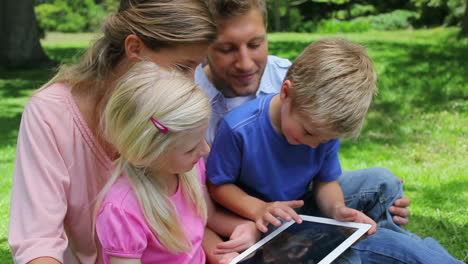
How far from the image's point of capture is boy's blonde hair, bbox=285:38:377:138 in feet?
6.91

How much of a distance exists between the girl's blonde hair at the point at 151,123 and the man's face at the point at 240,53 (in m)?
0.66

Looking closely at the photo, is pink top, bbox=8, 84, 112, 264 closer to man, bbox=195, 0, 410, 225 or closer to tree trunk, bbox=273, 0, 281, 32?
man, bbox=195, 0, 410, 225

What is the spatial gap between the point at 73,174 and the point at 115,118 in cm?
34

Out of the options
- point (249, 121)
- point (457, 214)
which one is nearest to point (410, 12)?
point (457, 214)

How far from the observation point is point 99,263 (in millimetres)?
2119

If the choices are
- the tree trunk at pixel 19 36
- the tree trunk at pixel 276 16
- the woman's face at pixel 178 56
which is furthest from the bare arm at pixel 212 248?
the tree trunk at pixel 276 16

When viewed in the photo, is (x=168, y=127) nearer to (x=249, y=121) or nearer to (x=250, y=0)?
(x=249, y=121)

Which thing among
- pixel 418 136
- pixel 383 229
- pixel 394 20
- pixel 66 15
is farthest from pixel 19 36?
pixel 394 20

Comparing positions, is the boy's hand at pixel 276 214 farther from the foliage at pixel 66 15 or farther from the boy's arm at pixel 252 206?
the foliage at pixel 66 15

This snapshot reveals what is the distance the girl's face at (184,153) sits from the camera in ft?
6.03

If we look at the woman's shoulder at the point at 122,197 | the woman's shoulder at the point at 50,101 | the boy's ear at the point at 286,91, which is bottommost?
the woman's shoulder at the point at 122,197

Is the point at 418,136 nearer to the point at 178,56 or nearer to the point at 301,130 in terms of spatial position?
the point at 301,130

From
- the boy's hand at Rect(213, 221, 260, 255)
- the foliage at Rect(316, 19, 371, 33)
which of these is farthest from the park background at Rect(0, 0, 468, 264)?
the foliage at Rect(316, 19, 371, 33)

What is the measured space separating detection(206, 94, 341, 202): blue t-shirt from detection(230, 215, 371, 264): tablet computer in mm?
222
